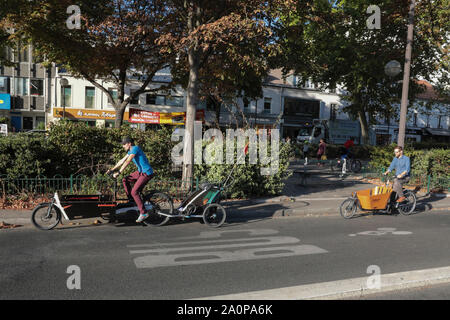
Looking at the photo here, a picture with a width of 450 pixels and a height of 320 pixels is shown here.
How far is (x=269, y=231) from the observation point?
741 centimetres

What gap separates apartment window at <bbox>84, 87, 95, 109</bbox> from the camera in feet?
108

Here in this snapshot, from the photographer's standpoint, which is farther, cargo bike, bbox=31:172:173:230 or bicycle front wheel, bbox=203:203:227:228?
bicycle front wheel, bbox=203:203:227:228

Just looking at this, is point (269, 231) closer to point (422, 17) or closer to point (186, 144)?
point (186, 144)

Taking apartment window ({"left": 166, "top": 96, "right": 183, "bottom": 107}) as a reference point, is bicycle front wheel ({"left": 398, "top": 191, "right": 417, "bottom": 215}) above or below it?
below

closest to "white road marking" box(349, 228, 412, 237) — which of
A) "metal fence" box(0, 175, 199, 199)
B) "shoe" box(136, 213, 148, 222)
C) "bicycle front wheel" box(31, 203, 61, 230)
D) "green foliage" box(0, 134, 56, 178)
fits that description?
"shoe" box(136, 213, 148, 222)

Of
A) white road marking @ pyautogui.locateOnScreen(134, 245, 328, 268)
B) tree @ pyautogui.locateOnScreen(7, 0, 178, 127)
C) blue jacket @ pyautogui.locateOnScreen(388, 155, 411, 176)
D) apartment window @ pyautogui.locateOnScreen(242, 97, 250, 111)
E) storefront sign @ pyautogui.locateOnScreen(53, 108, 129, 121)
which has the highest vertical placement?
tree @ pyautogui.locateOnScreen(7, 0, 178, 127)

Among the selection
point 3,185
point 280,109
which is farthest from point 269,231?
point 280,109

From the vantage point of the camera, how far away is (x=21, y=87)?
3291 cm

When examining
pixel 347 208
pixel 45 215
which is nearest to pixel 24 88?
pixel 45 215

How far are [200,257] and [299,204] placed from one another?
5.13 meters

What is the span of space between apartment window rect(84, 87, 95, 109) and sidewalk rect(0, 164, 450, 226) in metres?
25.6

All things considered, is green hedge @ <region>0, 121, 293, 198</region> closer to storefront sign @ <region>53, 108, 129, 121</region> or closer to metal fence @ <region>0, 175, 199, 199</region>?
metal fence @ <region>0, 175, 199, 199</region>

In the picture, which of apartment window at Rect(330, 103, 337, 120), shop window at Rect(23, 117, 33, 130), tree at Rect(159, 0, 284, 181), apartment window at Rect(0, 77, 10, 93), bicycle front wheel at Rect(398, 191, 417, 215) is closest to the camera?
tree at Rect(159, 0, 284, 181)
